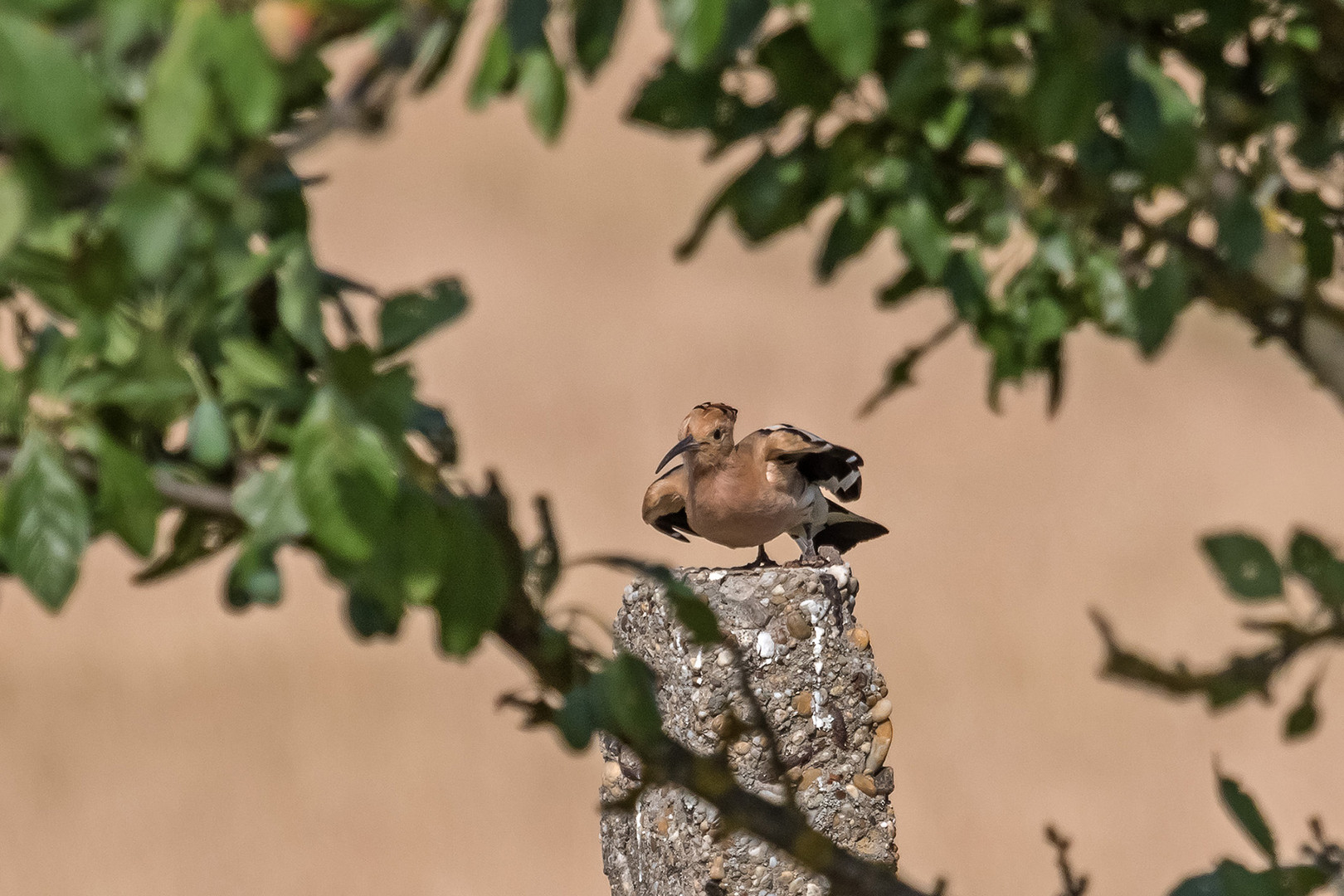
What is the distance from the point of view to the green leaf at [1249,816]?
627 mm

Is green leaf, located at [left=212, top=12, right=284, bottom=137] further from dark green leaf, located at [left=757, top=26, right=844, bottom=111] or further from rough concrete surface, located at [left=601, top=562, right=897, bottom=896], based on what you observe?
rough concrete surface, located at [left=601, top=562, right=897, bottom=896]

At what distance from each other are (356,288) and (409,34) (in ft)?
0.87

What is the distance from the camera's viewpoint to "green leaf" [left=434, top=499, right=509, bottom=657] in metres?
0.59

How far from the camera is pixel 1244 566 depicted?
0.58 metres

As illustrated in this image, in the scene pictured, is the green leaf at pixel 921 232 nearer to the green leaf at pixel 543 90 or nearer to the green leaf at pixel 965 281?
the green leaf at pixel 965 281

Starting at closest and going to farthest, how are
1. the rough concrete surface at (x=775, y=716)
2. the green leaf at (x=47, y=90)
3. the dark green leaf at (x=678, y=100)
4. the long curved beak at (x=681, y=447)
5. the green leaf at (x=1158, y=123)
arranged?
1. the green leaf at (x=47, y=90)
2. the green leaf at (x=1158, y=123)
3. the dark green leaf at (x=678, y=100)
4. the rough concrete surface at (x=775, y=716)
5. the long curved beak at (x=681, y=447)

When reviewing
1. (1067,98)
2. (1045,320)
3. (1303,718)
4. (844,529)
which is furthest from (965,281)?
(844,529)

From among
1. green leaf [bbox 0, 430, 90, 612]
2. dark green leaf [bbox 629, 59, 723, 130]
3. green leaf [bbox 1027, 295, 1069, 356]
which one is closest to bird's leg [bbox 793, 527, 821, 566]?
green leaf [bbox 1027, 295, 1069, 356]

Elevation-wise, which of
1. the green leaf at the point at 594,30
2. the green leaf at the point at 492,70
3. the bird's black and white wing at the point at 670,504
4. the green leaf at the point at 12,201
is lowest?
the bird's black and white wing at the point at 670,504

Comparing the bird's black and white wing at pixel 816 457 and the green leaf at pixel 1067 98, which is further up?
the green leaf at pixel 1067 98

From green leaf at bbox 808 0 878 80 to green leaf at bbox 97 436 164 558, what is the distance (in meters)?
0.31

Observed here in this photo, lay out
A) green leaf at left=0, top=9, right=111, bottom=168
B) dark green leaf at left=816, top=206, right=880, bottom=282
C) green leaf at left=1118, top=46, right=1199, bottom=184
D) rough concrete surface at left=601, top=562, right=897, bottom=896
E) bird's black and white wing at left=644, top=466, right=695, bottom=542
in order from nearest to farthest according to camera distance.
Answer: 1. green leaf at left=0, top=9, right=111, bottom=168
2. green leaf at left=1118, top=46, right=1199, bottom=184
3. dark green leaf at left=816, top=206, right=880, bottom=282
4. rough concrete surface at left=601, top=562, right=897, bottom=896
5. bird's black and white wing at left=644, top=466, right=695, bottom=542

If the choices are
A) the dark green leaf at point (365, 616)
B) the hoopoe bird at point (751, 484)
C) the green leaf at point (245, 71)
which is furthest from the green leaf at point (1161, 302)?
the hoopoe bird at point (751, 484)

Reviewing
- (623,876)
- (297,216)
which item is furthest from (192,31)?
(623,876)
